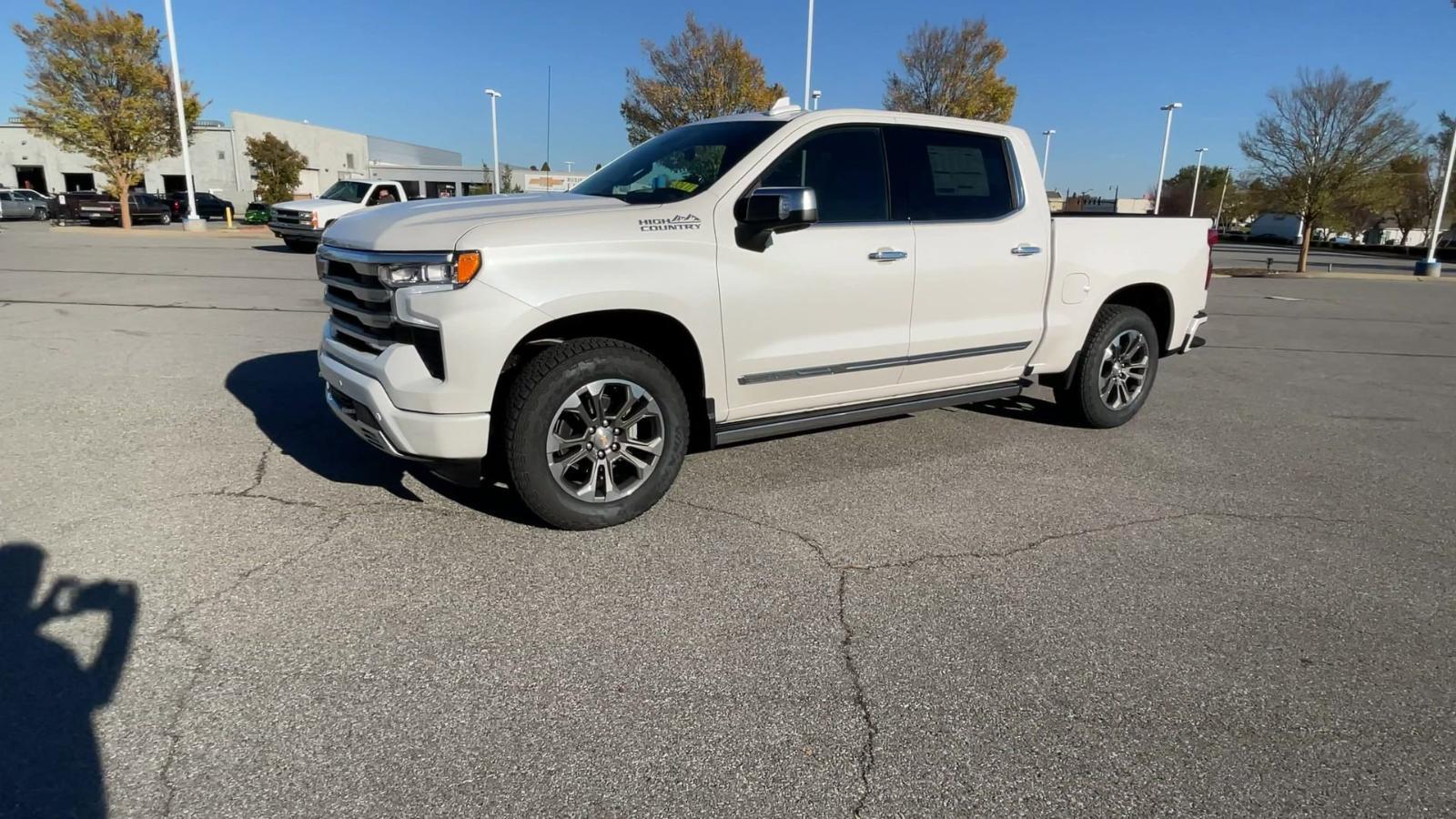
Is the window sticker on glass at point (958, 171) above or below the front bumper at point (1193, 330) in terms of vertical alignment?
above

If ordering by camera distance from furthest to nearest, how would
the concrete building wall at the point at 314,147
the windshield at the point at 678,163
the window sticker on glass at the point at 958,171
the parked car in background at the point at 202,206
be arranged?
the concrete building wall at the point at 314,147
the parked car in background at the point at 202,206
the window sticker on glass at the point at 958,171
the windshield at the point at 678,163

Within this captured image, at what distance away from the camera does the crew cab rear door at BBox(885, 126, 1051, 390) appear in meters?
4.70

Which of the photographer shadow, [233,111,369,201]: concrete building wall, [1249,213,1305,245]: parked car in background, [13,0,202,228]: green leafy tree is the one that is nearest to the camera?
the photographer shadow

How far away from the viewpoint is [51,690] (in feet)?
8.54

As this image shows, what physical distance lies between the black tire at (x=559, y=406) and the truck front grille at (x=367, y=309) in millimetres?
394

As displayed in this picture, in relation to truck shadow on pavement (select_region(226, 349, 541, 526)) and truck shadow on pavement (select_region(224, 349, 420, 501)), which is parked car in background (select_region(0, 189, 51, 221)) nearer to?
truck shadow on pavement (select_region(224, 349, 420, 501))

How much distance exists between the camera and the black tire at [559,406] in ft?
12.0

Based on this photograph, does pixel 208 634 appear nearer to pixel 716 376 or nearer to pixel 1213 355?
pixel 716 376

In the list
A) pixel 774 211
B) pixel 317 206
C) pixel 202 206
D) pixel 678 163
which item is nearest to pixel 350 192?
pixel 317 206

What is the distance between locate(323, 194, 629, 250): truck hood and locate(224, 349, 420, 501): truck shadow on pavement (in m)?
1.26

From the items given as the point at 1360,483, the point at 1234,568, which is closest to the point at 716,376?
the point at 1234,568

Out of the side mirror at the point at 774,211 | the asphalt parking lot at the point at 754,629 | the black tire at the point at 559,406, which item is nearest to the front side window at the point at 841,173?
the side mirror at the point at 774,211

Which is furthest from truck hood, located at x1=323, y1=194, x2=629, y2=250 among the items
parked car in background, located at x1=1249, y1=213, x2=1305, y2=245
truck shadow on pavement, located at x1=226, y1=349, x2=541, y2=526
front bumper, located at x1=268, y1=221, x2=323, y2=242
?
parked car in background, located at x1=1249, y1=213, x2=1305, y2=245

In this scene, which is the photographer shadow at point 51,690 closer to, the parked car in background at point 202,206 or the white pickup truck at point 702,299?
the white pickup truck at point 702,299
